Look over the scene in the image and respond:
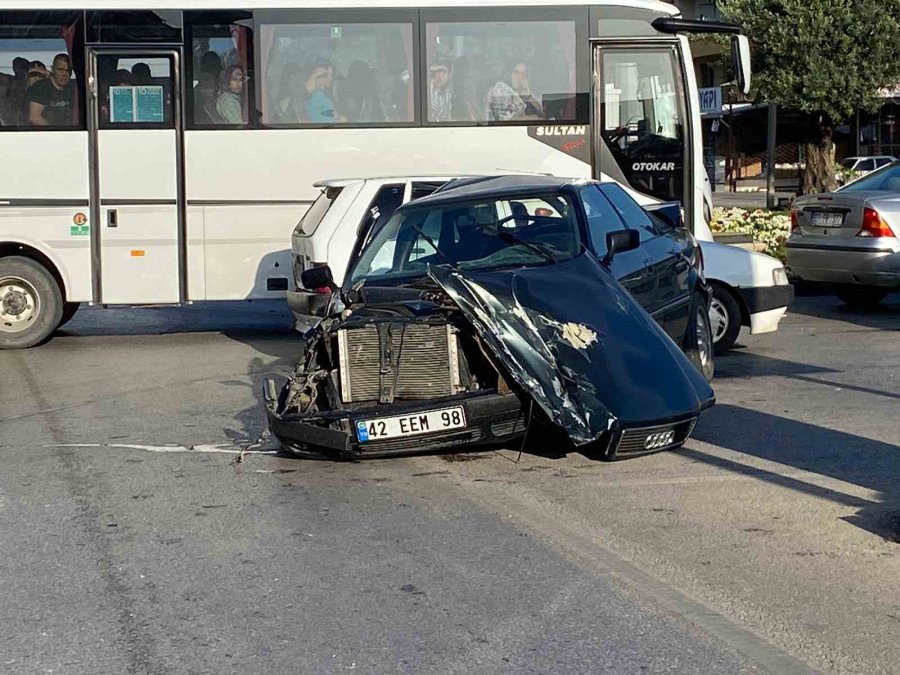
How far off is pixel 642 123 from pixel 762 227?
264 inches

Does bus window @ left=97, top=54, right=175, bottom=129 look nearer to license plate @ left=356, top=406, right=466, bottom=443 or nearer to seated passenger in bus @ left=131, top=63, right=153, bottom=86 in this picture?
seated passenger in bus @ left=131, top=63, right=153, bottom=86

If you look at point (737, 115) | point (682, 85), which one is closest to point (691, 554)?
point (682, 85)

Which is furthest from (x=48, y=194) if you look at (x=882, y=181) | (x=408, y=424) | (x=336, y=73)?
(x=882, y=181)

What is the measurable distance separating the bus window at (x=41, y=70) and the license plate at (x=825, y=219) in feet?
27.0

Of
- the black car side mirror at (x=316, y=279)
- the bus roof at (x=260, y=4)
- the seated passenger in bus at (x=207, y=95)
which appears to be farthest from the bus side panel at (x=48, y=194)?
the black car side mirror at (x=316, y=279)

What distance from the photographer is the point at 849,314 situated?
15.1 meters

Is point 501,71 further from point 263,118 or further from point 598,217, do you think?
point 598,217

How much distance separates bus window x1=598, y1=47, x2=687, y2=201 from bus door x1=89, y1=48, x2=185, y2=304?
478 cm

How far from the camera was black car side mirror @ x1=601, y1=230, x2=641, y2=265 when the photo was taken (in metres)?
8.61

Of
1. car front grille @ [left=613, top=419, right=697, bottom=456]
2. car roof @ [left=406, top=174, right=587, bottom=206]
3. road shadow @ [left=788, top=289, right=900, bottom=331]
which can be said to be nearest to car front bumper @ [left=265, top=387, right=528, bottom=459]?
car front grille @ [left=613, top=419, right=697, bottom=456]

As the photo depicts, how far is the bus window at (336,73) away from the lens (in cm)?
1442

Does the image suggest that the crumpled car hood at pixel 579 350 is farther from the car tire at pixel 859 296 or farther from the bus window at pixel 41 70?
the car tire at pixel 859 296

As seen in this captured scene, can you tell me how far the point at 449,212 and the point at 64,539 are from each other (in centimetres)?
384

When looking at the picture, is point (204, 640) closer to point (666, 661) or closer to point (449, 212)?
point (666, 661)
